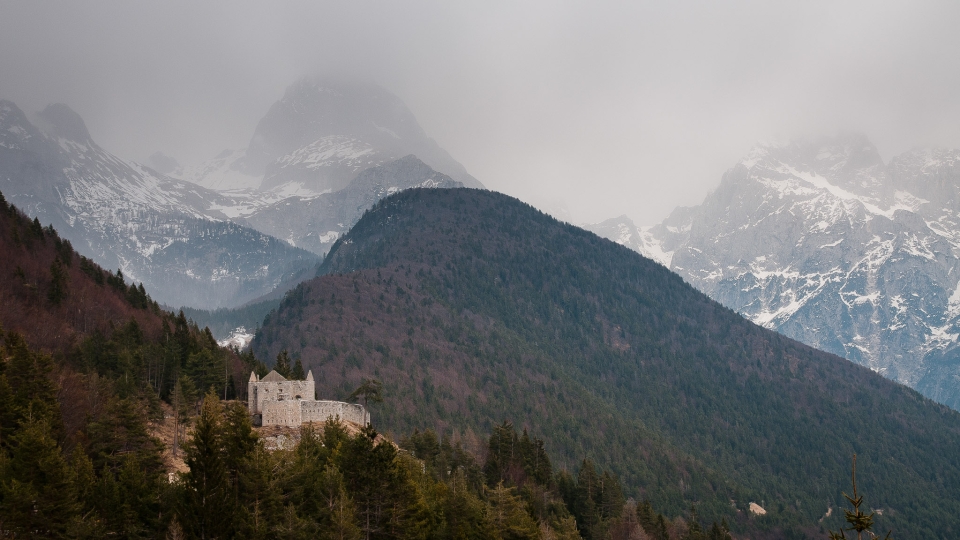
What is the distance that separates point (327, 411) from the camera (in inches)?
3959

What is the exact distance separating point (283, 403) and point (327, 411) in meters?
8.08

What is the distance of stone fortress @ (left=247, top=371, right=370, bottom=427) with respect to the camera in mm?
93625

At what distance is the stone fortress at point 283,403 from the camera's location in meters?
93.6

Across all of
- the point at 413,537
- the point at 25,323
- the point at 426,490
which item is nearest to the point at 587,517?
the point at 426,490

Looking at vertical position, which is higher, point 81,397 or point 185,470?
point 81,397

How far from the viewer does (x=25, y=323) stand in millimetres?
110938

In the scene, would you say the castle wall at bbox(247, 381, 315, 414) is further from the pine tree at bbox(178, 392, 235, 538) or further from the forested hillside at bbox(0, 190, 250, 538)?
the pine tree at bbox(178, 392, 235, 538)

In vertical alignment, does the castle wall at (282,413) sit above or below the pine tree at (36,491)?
above

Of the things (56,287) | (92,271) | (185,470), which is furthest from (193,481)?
(92,271)

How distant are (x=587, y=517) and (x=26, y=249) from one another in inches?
4340

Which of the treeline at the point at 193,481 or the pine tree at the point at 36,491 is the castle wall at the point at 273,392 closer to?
the treeline at the point at 193,481

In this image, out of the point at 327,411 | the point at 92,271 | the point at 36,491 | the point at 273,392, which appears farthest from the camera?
the point at 92,271

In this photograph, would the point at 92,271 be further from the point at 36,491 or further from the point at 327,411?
the point at 36,491

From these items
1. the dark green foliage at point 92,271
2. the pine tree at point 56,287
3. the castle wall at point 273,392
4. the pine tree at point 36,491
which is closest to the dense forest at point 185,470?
the pine tree at point 36,491
